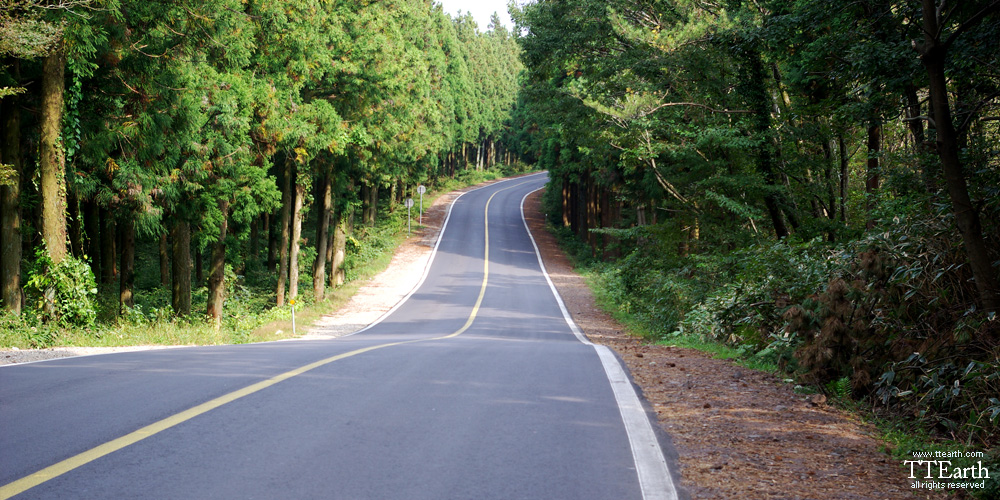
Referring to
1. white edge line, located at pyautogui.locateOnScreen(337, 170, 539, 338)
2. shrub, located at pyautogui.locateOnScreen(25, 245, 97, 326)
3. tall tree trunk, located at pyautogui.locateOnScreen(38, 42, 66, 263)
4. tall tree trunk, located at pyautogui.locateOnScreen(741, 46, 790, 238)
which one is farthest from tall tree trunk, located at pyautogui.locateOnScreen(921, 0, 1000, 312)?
white edge line, located at pyautogui.locateOnScreen(337, 170, 539, 338)

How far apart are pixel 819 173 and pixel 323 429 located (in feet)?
48.3

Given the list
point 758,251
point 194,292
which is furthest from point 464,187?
point 758,251

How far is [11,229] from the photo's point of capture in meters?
13.5

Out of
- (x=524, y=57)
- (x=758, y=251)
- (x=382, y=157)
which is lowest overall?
(x=758, y=251)

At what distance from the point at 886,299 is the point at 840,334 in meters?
0.61

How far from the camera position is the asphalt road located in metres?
3.84

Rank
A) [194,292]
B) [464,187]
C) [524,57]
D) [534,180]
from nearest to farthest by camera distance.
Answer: [524,57] → [194,292] → [464,187] → [534,180]

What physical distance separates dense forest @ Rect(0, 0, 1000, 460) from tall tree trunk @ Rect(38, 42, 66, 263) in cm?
4

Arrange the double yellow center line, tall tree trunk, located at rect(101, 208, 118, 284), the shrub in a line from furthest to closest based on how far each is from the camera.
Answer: tall tree trunk, located at rect(101, 208, 118, 284)
the shrub
the double yellow center line

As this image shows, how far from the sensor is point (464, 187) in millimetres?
81750

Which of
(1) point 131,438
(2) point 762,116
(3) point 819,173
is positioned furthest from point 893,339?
(3) point 819,173

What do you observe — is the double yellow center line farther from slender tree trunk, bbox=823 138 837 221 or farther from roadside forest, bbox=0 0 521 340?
slender tree trunk, bbox=823 138 837 221

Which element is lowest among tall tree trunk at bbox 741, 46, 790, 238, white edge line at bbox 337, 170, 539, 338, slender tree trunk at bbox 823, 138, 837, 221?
white edge line at bbox 337, 170, 539, 338

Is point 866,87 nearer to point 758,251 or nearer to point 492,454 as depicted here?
point 758,251
